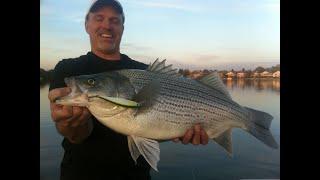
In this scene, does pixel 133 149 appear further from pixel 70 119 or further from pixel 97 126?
pixel 70 119

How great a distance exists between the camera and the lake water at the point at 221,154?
2.53 metres

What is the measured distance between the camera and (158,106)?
251 centimetres

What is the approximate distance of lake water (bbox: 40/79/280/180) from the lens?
99.7 inches

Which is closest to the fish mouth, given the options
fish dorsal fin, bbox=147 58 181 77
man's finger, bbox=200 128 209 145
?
fish dorsal fin, bbox=147 58 181 77

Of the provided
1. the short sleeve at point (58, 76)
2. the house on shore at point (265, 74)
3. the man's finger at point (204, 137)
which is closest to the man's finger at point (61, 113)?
the short sleeve at point (58, 76)

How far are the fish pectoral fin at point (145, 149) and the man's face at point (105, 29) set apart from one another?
585 mm

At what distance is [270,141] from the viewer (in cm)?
262

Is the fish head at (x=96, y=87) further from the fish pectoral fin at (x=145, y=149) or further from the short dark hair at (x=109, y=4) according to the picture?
the short dark hair at (x=109, y=4)

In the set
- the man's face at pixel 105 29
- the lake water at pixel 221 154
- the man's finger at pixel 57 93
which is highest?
the man's face at pixel 105 29

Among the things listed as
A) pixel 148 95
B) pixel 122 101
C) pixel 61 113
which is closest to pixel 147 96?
pixel 148 95

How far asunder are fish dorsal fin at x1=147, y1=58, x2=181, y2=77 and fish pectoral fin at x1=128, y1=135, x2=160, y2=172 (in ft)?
1.43

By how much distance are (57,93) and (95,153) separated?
433 mm

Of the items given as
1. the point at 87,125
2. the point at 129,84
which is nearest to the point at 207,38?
the point at 129,84
